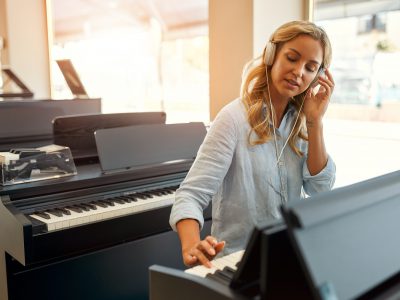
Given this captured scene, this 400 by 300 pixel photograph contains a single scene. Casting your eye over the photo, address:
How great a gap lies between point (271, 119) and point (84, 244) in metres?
1.10

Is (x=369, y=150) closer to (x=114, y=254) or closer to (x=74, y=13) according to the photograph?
(x=114, y=254)

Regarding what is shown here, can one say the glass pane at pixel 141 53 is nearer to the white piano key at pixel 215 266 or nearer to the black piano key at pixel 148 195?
the black piano key at pixel 148 195

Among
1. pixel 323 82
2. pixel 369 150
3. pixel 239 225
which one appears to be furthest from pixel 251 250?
pixel 369 150

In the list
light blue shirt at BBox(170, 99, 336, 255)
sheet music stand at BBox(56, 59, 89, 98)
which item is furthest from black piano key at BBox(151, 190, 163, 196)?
sheet music stand at BBox(56, 59, 89, 98)

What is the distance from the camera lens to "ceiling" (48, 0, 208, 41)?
12.4ft

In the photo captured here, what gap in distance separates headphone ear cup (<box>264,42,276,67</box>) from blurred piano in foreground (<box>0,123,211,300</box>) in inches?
42.0

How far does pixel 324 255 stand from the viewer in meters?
0.74

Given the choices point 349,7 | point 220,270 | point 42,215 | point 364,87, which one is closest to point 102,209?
point 42,215

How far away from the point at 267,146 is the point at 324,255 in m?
0.84

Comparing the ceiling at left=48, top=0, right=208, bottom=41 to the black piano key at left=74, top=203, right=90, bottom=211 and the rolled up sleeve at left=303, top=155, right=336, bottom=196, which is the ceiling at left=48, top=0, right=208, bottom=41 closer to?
the black piano key at left=74, top=203, right=90, bottom=211

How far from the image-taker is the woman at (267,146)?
4.72 feet

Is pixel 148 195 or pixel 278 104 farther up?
pixel 278 104

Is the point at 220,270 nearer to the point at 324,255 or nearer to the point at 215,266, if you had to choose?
the point at 215,266

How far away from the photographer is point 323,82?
61.6 inches
